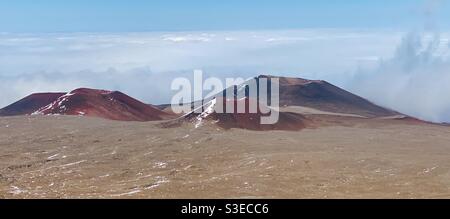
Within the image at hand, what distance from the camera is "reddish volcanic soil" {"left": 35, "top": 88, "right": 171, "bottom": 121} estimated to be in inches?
3671

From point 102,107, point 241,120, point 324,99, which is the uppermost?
point 241,120

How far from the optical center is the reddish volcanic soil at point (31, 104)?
114 meters

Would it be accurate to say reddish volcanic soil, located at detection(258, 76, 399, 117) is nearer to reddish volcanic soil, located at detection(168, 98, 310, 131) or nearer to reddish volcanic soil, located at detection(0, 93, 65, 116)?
reddish volcanic soil, located at detection(168, 98, 310, 131)

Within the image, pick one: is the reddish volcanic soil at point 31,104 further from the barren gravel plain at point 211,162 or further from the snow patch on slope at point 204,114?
the snow patch on slope at point 204,114

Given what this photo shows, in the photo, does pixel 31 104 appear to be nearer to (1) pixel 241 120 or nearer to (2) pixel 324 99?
(1) pixel 241 120

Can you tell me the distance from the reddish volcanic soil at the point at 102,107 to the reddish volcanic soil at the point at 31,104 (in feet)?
50.7

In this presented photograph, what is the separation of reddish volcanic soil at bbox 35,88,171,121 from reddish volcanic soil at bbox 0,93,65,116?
15452 millimetres

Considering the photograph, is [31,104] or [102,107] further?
[31,104]

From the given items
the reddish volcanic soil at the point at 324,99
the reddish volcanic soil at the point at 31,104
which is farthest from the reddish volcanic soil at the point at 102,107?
the reddish volcanic soil at the point at 324,99

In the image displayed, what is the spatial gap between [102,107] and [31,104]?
2758 cm

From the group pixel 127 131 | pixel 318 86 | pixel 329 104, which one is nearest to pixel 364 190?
pixel 127 131

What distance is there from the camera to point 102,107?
9756 cm

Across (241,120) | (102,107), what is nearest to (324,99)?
(102,107)

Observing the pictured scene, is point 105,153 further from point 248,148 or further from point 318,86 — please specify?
→ point 318,86
